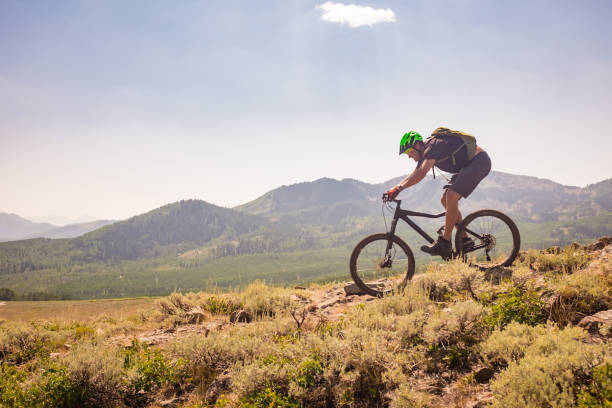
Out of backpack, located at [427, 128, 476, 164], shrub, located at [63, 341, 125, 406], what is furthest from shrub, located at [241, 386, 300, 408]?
backpack, located at [427, 128, 476, 164]

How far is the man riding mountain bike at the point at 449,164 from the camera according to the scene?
21.6ft

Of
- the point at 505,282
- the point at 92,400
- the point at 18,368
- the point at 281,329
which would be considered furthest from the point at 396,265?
the point at 18,368

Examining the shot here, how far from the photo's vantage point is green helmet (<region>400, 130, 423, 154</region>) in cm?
692

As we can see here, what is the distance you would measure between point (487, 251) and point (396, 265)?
232 centimetres

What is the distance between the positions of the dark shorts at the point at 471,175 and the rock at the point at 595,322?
10.8ft

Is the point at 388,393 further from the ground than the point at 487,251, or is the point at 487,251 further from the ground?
the point at 487,251

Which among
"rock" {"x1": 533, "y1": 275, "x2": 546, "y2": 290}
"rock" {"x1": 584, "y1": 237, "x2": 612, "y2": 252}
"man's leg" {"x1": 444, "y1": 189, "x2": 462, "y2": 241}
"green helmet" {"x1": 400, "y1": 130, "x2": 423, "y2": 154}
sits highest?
"green helmet" {"x1": 400, "y1": 130, "x2": 423, "y2": 154}

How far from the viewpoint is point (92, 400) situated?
386 centimetres

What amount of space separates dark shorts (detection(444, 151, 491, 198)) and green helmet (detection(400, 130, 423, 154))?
3.91 feet

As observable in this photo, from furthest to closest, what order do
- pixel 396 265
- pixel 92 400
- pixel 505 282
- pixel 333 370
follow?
pixel 396 265 → pixel 505 282 → pixel 92 400 → pixel 333 370

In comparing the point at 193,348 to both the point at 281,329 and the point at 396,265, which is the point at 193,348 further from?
the point at 396,265

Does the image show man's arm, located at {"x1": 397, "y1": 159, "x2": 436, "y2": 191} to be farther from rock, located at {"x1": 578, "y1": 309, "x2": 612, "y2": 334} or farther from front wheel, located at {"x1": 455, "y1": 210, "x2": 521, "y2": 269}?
rock, located at {"x1": 578, "y1": 309, "x2": 612, "y2": 334}

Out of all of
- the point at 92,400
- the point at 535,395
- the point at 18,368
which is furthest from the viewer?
the point at 18,368

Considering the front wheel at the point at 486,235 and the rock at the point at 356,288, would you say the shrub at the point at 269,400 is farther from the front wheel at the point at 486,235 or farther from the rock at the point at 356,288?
the front wheel at the point at 486,235
